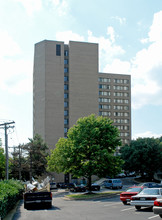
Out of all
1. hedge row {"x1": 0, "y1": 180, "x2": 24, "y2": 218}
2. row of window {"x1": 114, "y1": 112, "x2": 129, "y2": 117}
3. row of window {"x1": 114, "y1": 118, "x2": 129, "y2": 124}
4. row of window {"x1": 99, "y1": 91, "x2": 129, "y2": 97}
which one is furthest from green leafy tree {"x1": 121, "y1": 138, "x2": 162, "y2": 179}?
hedge row {"x1": 0, "y1": 180, "x2": 24, "y2": 218}

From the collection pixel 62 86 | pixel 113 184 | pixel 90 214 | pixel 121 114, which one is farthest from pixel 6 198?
pixel 121 114

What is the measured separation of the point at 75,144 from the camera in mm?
40750

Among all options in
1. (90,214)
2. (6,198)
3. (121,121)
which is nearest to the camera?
(6,198)

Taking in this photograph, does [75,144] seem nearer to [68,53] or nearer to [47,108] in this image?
[47,108]

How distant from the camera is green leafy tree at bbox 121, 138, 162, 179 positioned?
76188mm

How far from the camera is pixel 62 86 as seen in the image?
89.4m

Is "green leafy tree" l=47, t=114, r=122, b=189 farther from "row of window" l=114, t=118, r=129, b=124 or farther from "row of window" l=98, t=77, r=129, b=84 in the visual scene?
"row of window" l=98, t=77, r=129, b=84

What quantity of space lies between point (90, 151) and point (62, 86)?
50.7 metres

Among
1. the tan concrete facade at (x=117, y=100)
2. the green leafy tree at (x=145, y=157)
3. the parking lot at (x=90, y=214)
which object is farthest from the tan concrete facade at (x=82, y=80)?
the parking lot at (x=90, y=214)

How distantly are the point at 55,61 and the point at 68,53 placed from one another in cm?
518

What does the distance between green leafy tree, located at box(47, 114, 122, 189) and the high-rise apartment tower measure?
45.0 metres

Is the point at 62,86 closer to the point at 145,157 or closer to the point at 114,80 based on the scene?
the point at 145,157

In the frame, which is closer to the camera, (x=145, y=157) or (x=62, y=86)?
(x=145, y=157)

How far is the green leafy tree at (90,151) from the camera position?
131 ft
